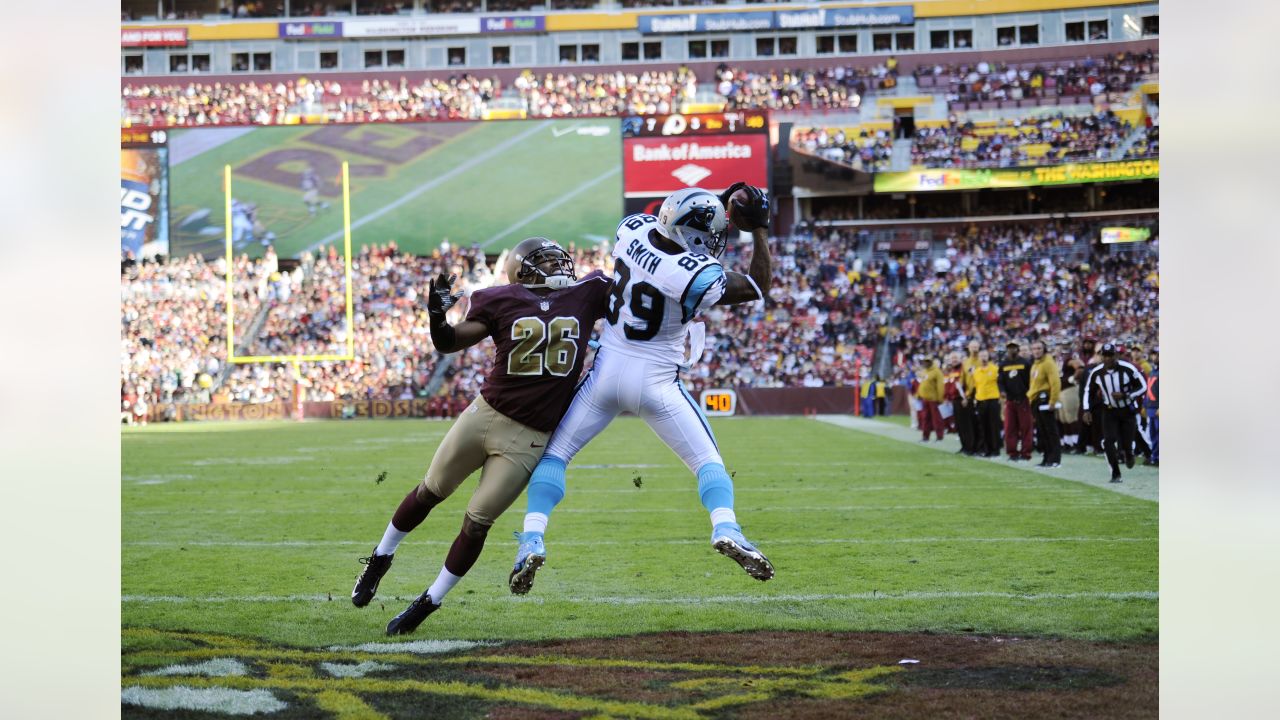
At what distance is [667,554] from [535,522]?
289cm

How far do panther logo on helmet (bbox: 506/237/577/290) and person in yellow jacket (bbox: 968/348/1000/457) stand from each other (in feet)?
33.7

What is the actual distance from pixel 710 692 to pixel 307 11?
1629 inches

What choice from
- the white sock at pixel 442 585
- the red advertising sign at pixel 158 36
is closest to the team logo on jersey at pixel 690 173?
the red advertising sign at pixel 158 36

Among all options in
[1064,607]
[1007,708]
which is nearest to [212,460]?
[1064,607]

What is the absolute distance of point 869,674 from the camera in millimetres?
4762

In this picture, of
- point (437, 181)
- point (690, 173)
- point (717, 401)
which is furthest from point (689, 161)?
point (717, 401)

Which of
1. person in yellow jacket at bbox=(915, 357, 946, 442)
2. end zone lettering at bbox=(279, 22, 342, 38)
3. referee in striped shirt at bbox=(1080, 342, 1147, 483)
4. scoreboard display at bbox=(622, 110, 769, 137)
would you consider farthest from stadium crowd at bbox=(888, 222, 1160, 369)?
end zone lettering at bbox=(279, 22, 342, 38)

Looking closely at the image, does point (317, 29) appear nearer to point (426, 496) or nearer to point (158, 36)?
point (158, 36)

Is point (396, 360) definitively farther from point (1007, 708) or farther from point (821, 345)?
point (1007, 708)

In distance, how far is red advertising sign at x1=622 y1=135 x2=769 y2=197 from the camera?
Result: 1260 inches

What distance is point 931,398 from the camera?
59.5ft

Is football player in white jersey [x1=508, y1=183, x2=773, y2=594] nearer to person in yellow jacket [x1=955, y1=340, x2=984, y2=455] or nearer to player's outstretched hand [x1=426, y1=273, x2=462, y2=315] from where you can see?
player's outstretched hand [x1=426, y1=273, x2=462, y2=315]

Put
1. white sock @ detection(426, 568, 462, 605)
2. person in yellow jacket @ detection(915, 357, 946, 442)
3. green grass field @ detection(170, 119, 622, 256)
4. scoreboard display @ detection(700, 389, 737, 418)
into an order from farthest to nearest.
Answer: green grass field @ detection(170, 119, 622, 256) < person in yellow jacket @ detection(915, 357, 946, 442) < scoreboard display @ detection(700, 389, 737, 418) < white sock @ detection(426, 568, 462, 605)

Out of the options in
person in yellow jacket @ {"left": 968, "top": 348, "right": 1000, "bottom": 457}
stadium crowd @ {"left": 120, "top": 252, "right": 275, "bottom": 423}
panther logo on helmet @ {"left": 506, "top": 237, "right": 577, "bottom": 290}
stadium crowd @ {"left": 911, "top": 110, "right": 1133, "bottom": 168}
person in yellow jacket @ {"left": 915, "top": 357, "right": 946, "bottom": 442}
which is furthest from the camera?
stadium crowd @ {"left": 911, "top": 110, "right": 1133, "bottom": 168}
